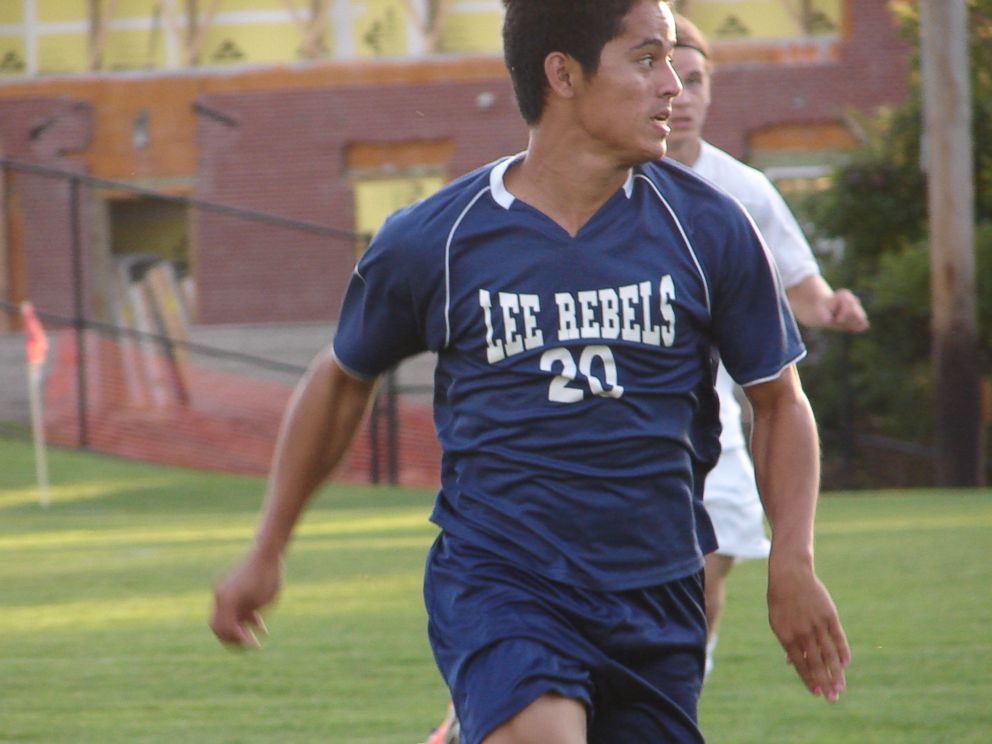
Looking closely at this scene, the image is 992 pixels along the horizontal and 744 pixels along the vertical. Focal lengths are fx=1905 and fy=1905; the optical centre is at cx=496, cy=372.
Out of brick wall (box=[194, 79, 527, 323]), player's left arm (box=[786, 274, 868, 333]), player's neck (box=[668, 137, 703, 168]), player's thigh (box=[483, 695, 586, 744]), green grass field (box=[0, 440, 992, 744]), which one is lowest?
brick wall (box=[194, 79, 527, 323])

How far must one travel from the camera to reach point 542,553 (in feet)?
11.0

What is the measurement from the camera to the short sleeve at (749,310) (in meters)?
3.45

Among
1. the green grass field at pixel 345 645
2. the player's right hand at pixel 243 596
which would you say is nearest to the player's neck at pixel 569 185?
the player's right hand at pixel 243 596

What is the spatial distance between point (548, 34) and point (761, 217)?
2.57 m

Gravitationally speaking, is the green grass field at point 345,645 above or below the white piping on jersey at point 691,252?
below

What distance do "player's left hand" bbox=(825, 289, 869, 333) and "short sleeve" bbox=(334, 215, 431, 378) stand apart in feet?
7.65

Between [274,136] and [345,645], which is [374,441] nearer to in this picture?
[274,136]

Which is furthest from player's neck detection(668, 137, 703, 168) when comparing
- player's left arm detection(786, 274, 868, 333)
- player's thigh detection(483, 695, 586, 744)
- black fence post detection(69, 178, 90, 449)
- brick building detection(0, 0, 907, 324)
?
brick building detection(0, 0, 907, 324)

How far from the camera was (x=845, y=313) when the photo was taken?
5.66 m

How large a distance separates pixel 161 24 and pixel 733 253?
28114mm

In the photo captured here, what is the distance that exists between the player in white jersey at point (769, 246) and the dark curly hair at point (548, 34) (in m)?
2.32

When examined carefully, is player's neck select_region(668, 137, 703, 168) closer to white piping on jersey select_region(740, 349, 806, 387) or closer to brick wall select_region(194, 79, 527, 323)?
white piping on jersey select_region(740, 349, 806, 387)

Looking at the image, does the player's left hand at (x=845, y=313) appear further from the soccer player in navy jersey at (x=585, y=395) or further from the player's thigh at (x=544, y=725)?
the player's thigh at (x=544, y=725)

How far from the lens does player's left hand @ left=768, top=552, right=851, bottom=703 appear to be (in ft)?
10.9
